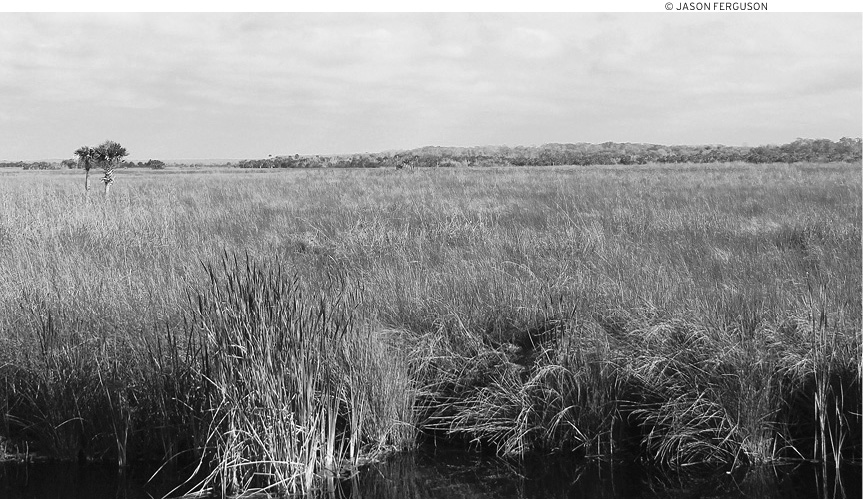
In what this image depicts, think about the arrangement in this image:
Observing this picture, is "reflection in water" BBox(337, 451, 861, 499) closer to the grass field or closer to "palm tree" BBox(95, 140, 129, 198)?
the grass field

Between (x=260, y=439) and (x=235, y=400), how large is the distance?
28cm

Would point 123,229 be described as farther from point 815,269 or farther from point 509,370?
point 815,269

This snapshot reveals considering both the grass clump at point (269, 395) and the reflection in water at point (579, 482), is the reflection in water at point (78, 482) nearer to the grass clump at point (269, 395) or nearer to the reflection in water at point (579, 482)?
the grass clump at point (269, 395)

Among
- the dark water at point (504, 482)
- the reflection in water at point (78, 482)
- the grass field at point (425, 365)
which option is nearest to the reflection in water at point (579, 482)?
the dark water at point (504, 482)

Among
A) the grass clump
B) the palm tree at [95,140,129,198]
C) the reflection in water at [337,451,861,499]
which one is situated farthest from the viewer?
the palm tree at [95,140,129,198]

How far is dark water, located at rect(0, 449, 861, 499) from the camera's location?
433 centimetres

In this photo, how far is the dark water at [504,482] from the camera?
14.2ft

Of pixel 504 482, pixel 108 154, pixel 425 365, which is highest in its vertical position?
pixel 108 154

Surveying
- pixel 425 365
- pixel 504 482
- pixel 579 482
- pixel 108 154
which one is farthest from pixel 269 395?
pixel 108 154

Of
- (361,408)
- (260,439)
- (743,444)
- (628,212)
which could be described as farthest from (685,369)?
(628,212)

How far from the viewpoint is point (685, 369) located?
4.98m

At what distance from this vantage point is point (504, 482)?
4.55 meters

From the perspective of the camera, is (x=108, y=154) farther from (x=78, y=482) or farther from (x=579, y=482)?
(x=579, y=482)

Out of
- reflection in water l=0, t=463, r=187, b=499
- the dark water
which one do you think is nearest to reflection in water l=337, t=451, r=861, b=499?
the dark water
